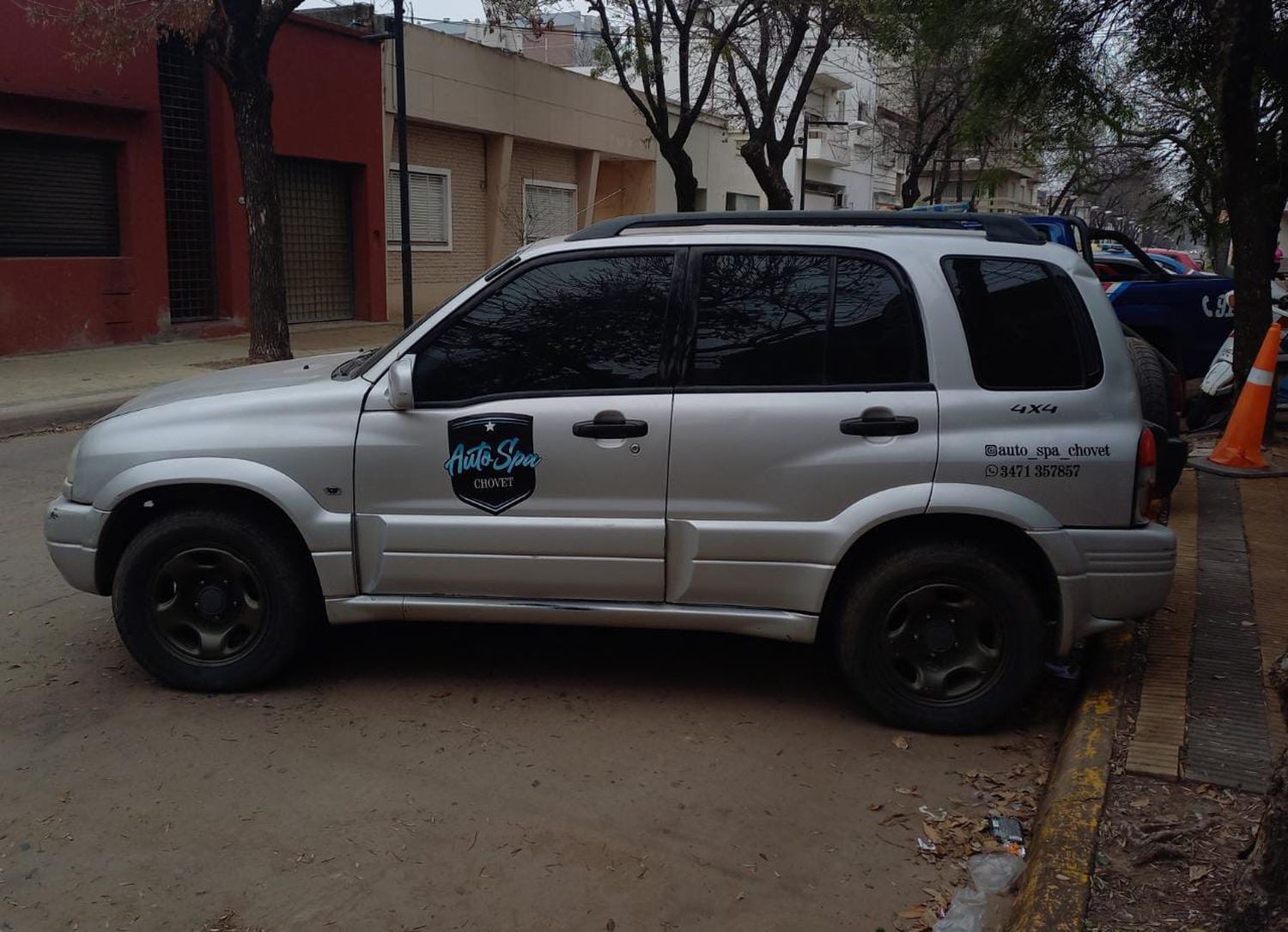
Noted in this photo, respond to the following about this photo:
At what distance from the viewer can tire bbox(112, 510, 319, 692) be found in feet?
15.1

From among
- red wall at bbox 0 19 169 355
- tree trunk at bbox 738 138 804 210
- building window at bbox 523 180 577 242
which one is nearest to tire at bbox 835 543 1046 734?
red wall at bbox 0 19 169 355

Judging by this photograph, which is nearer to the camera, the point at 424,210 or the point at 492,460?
the point at 492,460

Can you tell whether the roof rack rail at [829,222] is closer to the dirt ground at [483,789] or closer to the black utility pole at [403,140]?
the dirt ground at [483,789]

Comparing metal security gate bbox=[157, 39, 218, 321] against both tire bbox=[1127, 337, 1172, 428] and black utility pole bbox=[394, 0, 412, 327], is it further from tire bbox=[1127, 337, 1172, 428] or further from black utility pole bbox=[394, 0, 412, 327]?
tire bbox=[1127, 337, 1172, 428]

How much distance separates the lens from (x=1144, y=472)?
14.3ft

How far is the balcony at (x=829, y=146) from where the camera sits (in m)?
46.2

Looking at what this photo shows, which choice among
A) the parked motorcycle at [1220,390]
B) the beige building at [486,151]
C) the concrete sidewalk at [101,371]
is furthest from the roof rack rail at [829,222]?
the beige building at [486,151]

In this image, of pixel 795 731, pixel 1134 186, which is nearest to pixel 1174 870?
pixel 795 731

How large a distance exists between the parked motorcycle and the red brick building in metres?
13.4

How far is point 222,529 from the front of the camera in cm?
460

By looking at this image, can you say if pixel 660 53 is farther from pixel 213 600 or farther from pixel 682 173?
pixel 213 600

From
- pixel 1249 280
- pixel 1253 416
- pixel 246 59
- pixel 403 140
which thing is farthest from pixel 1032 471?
pixel 403 140

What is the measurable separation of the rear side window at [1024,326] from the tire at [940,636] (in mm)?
669

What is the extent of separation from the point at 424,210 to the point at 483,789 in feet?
69.1
